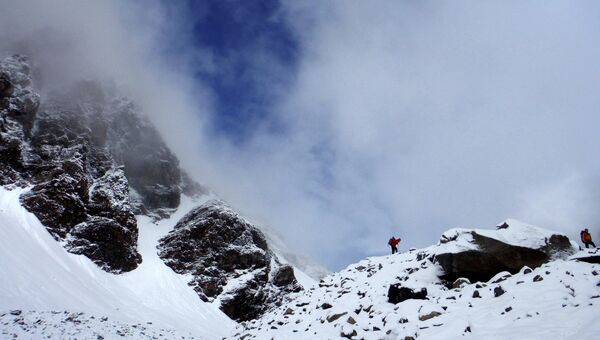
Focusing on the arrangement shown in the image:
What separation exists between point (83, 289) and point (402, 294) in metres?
33.2

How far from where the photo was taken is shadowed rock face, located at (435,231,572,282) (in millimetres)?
20844

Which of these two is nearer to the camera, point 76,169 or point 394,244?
point 394,244

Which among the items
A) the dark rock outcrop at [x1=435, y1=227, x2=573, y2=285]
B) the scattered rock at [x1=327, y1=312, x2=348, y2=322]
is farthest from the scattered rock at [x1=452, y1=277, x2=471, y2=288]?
the scattered rock at [x1=327, y1=312, x2=348, y2=322]

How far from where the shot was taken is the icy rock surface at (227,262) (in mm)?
57250

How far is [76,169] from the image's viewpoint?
5553 centimetres

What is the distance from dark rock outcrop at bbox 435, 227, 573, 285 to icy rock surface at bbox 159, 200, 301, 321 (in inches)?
1572

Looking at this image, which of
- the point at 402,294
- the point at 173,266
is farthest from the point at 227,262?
the point at 402,294

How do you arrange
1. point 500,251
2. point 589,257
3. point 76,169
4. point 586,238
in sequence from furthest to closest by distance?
point 76,169 → point 586,238 → point 500,251 → point 589,257

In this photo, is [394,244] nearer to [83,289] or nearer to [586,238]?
[586,238]

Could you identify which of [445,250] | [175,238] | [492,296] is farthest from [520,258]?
[175,238]

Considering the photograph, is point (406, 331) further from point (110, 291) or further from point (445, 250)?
point (110, 291)

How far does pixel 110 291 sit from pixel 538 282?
4196cm

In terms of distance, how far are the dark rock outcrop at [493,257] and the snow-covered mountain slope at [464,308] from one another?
364 millimetres

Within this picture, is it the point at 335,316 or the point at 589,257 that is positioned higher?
the point at 589,257
